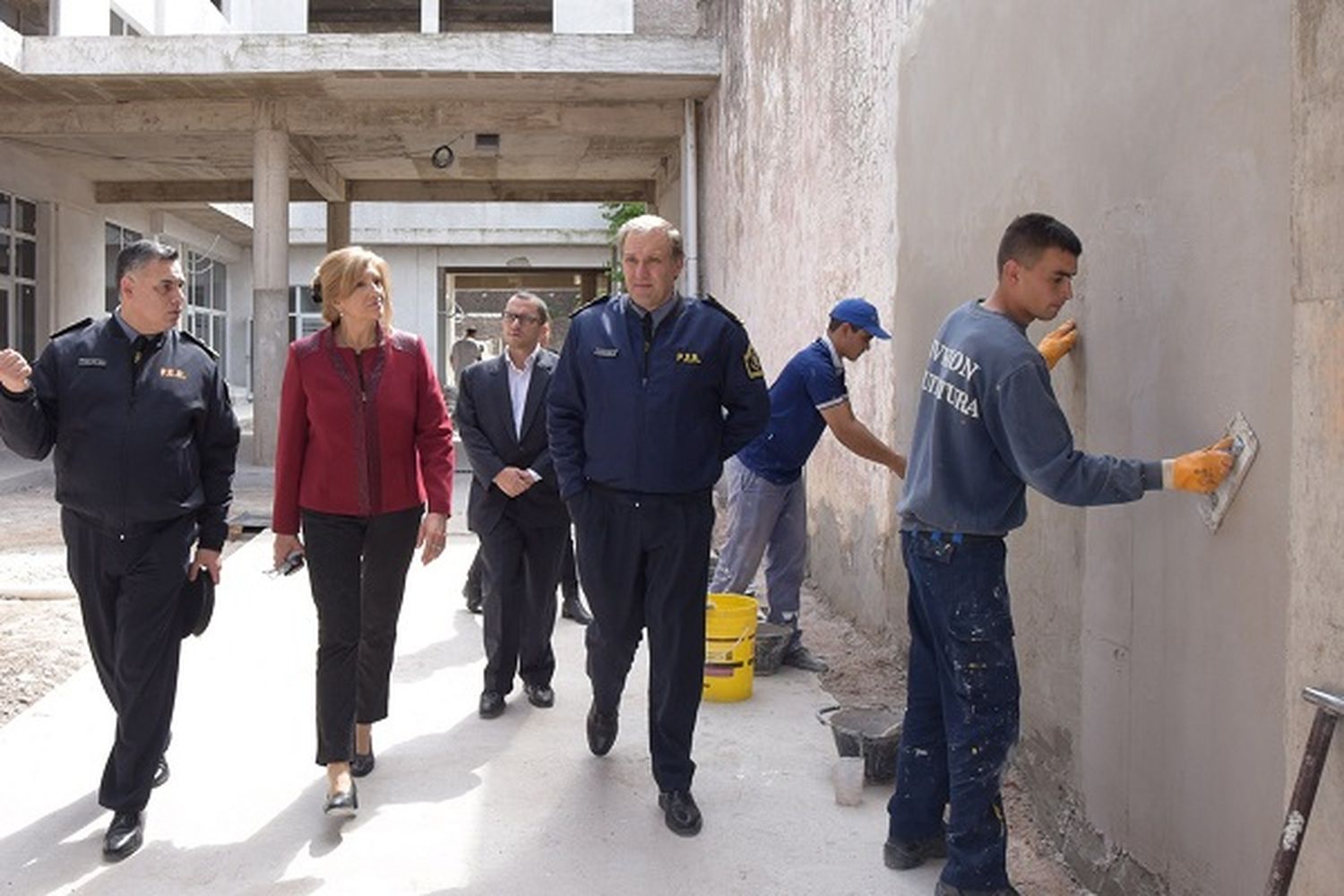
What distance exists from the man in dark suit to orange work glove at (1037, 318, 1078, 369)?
2.14 meters

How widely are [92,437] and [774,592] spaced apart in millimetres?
3257

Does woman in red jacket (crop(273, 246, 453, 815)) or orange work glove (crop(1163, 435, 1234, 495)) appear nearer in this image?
orange work glove (crop(1163, 435, 1234, 495))

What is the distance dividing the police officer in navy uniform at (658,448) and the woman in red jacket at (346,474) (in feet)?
1.72

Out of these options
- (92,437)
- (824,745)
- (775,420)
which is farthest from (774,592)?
(92,437)

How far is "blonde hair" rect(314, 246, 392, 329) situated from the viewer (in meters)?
3.93

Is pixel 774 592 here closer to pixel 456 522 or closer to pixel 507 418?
pixel 507 418

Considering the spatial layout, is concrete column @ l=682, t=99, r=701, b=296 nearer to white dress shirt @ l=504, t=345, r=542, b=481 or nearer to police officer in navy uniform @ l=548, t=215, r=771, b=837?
white dress shirt @ l=504, t=345, r=542, b=481

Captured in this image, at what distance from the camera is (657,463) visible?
12.7 feet

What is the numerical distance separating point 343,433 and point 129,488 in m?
0.63

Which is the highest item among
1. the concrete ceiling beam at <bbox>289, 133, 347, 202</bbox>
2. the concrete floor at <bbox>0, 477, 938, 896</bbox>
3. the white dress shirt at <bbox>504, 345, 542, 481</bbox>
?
the concrete ceiling beam at <bbox>289, 133, 347, 202</bbox>

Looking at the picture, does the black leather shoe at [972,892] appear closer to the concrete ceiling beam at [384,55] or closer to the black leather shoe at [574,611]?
the black leather shoe at [574,611]

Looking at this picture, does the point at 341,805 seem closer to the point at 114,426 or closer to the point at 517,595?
the point at 114,426

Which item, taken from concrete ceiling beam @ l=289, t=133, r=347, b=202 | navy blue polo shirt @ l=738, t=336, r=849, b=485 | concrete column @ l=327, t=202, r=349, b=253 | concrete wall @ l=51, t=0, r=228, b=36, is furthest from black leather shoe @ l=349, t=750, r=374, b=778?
concrete column @ l=327, t=202, r=349, b=253

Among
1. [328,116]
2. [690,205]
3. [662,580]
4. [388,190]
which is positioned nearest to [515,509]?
[662,580]
